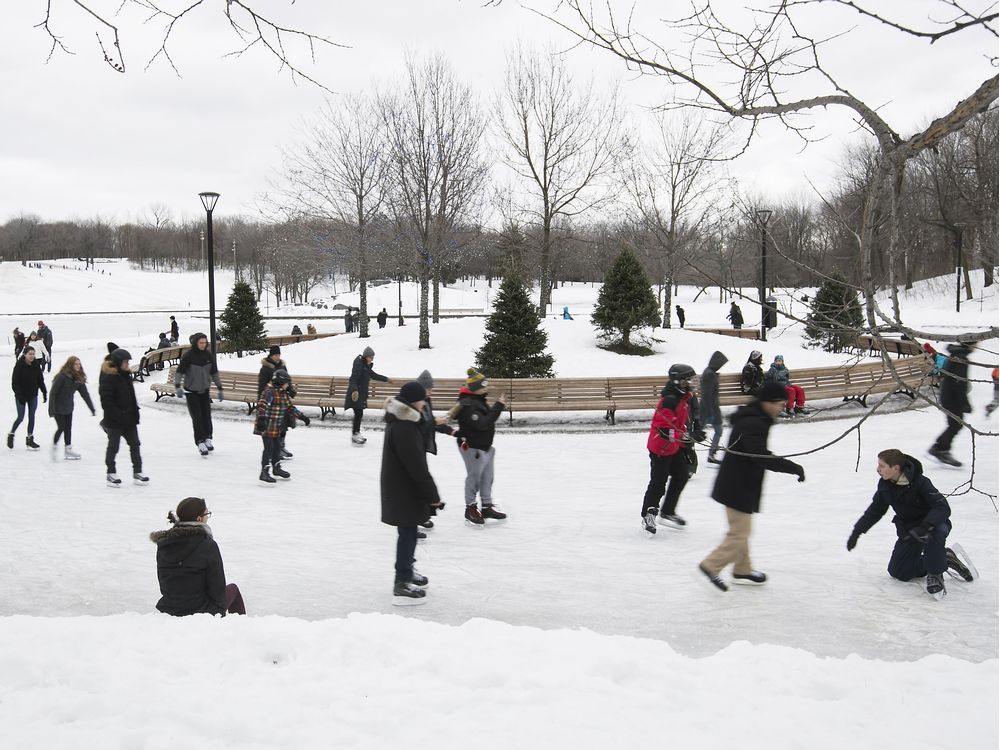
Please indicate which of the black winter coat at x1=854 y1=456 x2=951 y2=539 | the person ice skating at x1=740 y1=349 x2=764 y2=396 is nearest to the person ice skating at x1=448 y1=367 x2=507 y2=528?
the black winter coat at x1=854 y1=456 x2=951 y2=539

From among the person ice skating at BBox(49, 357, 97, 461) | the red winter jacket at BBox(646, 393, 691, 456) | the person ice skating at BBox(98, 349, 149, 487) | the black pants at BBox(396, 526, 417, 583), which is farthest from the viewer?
the person ice skating at BBox(49, 357, 97, 461)

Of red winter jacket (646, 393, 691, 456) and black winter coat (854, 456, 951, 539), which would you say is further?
red winter jacket (646, 393, 691, 456)

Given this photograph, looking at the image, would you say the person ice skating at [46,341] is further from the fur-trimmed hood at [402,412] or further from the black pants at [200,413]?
the fur-trimmed hood at [402,412]

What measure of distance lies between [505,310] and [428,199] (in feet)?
24.6

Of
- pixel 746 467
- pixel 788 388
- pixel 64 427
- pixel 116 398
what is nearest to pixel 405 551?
pixel 746 467

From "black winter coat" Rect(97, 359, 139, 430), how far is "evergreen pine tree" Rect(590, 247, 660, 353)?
43.5 feet

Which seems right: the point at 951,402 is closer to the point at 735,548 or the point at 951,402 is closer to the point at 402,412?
the point at 735,548

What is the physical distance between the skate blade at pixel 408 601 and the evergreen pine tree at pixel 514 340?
11.4 meters

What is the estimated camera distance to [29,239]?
370 feet

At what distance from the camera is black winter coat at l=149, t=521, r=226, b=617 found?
461cm

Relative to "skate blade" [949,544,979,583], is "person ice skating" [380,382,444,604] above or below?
above

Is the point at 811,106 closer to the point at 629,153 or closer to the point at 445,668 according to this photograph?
the point at 445,668

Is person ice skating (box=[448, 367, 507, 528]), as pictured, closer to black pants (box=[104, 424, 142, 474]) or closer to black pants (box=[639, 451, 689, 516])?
black pants (box=[639, 451, 689, 516])

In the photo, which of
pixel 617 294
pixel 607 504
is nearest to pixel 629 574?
pixel 607 504
